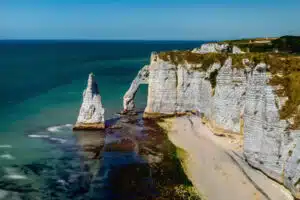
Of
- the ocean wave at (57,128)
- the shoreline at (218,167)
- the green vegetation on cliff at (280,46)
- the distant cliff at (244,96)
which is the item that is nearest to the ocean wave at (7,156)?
the ocean wave at (57,128)

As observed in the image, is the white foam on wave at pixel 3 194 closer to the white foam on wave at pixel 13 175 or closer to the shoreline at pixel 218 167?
the white foam on wave at pixel 13 175

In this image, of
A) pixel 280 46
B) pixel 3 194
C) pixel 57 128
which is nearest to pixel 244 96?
pixel 57 128

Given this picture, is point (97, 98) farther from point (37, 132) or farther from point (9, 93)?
point (9, 93)

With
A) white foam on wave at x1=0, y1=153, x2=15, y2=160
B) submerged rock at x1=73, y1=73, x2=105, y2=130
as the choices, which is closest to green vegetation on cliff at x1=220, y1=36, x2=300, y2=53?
submerged rock at x1=73, y1=73, x2=105, y2=130

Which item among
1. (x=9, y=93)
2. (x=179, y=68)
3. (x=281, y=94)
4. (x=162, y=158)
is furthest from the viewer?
(x=9, y=93)

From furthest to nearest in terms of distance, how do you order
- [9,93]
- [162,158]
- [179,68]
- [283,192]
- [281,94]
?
[9,93]
[179,68]
[162,158]
[281,94]
[283,192]

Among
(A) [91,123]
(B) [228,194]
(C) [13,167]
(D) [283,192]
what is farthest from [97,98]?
(D) [283,192]
